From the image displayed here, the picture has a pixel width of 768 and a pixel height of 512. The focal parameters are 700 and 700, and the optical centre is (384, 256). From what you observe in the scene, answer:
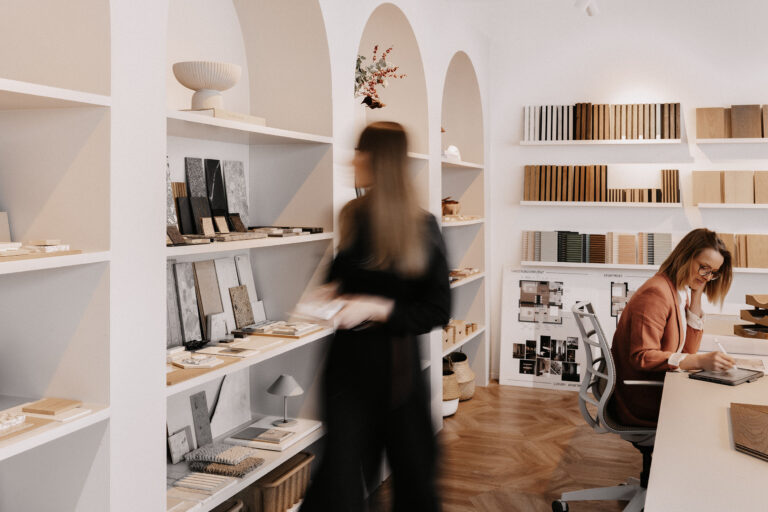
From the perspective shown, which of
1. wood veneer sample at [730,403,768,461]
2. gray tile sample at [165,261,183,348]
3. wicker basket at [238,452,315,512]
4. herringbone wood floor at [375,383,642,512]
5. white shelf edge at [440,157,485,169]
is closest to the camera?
wood veneer sample at [730,403,768,461]

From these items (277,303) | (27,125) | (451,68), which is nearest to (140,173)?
(27,125)

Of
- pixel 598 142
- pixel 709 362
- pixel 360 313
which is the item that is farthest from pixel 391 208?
pixel 598 142

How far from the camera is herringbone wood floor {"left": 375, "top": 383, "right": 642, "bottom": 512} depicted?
3658 mm

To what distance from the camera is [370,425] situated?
7.54 feet

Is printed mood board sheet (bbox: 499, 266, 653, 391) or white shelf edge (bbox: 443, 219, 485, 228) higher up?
white shelf edge (bbox: 443, 219, 485, 228)

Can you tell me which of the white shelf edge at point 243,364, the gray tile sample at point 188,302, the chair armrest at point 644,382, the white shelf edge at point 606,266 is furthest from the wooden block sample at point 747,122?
the gray tile sample at point 188,302

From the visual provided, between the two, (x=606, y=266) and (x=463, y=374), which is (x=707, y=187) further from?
(x=463, y=374)

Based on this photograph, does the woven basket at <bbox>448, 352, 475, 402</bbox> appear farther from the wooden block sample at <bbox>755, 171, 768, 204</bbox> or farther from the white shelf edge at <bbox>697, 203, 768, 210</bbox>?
the wooden block sample at <bbox>755, 171, 768, 204</bbox>

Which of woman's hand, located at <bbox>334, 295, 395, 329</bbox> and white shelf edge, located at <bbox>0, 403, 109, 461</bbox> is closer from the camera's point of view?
A: white shelf edge, located at <bbox>0, 403, 109, 461</bbox>

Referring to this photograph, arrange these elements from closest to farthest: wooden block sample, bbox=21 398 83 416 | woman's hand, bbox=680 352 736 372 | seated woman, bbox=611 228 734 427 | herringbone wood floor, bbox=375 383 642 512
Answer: wooden block sample, bbox=21 398 83 416
woman's hand, bbox=680 352 736 372
seated woman, bbox=611 228 734 427
herringbone wood floor, bbox=375 383 642 512

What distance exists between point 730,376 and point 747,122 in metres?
3.25

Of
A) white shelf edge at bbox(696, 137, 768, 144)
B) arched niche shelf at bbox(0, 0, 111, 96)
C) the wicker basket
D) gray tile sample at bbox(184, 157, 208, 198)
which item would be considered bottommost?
the wicker basket

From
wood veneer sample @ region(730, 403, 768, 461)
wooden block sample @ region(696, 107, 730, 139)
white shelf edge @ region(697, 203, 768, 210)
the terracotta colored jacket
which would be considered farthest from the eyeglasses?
wooden block sample @ region(696, 107, 730, 139)

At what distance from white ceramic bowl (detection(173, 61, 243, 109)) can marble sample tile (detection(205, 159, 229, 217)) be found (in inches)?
16.2
